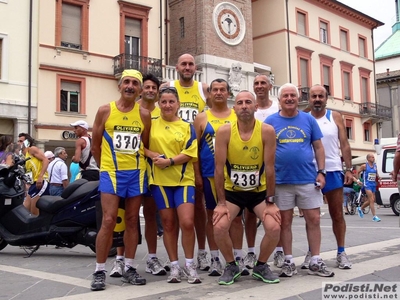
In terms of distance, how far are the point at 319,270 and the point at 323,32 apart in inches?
1282

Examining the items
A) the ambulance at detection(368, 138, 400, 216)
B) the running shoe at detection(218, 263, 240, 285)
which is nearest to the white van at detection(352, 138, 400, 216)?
the ambulance at detection(368, 138, 400, 216)

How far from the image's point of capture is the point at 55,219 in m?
6.79

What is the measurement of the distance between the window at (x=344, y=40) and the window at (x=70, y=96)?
21797 mm

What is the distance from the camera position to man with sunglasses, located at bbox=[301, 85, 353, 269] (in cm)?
556

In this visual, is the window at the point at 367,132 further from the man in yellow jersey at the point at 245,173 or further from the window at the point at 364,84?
the man in yellow jersey at the point at 245,173

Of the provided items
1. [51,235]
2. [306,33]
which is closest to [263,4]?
[306,33]

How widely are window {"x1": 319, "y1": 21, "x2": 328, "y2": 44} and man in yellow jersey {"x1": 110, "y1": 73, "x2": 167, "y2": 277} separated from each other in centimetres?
3119

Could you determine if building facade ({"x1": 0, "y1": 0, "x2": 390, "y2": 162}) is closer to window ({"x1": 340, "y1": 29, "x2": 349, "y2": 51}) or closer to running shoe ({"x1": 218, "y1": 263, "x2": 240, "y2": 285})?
window ({"x1": 340, "y1": 29, "x2": 349, "y2": 51})

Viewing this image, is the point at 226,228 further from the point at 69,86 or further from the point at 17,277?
the point at 69,86

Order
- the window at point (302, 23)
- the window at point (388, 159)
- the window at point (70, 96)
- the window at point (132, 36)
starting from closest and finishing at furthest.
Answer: the window at point (388, 159), the window at point (70, 96), the window at point (132, 36), the window at point (302, 23)

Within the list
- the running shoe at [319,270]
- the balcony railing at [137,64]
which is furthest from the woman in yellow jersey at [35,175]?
the balcony railing at [137,64]

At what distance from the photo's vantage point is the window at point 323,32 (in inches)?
1372

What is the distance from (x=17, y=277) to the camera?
5.34 metres

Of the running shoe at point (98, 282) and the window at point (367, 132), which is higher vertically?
the window at point (367, 132)
